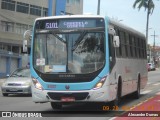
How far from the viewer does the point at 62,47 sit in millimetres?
14797

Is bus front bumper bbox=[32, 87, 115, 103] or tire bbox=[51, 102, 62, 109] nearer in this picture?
bus front bumper bbox=[32, 87, 115, 103]

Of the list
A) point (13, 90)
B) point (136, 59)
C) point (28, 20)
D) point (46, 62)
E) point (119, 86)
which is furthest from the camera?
point (28, 20)

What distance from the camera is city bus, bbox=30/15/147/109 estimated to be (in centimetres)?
1438

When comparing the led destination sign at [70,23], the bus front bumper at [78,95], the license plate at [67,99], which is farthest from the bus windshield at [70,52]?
the license plate at [67,99]

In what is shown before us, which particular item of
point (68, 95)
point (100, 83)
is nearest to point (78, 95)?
point (68, 95)

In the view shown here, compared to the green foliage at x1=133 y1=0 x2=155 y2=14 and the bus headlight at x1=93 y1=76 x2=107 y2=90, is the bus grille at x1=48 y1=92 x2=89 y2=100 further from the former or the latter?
the green foliage at x1=133 y1=0 x2=155 y2=14

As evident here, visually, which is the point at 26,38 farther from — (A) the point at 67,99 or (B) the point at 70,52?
(A) the point at 67,99

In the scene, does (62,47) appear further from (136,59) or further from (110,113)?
(136,59)

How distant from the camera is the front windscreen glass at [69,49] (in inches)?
572

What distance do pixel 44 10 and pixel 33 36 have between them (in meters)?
54.7

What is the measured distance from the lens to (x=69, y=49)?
48.2 ft

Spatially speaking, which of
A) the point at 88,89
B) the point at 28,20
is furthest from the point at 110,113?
the point at 28,20

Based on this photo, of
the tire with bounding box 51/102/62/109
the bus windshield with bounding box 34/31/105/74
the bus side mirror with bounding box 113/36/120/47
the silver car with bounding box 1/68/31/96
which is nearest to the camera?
the bus windshield with bounding box 34/31/105/74

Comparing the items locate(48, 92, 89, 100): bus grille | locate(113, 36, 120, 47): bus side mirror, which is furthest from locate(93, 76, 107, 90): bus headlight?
locate(113, 36, 120, 47): bus side mirror
